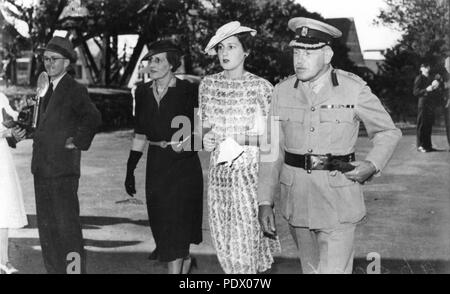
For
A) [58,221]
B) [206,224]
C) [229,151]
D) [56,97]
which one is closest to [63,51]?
[56,97]

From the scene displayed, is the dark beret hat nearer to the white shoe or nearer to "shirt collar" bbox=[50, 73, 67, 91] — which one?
"shirt collar" bbox=[50, 73, 67, 91]

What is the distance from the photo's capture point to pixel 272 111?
3930mm

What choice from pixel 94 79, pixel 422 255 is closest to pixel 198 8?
pixel 94 79

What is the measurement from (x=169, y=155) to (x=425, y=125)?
7.86ft

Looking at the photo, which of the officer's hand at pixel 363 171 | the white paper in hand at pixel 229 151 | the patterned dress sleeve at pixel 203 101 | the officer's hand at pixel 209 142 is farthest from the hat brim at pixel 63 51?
the officer's hand at pixel 363 171

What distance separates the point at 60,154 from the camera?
475 centimetres

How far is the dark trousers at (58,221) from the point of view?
478 centimetres

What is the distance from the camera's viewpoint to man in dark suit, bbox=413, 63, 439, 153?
5.23 meters

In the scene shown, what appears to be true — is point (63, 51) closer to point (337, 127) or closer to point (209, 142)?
point (209, 142)

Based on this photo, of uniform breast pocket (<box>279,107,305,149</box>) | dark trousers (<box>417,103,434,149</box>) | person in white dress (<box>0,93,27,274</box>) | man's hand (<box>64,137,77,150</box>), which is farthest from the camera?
dark trousers (<box>417,103,434,149</box>)

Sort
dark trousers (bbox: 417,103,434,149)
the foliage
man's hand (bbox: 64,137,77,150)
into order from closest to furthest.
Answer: man's hand (bbox: 64,137,77,150) → the foliage → dark trousers (bbox: 417,103,434,149)

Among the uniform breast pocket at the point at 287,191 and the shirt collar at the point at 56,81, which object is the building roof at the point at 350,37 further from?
the shirt collar at the point at 56,81

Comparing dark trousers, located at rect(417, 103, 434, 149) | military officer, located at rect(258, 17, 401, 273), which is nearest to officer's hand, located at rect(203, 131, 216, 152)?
military officer, located at rect(258, 17, 401, 273)

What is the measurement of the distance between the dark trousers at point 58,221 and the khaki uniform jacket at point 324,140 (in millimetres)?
1656
